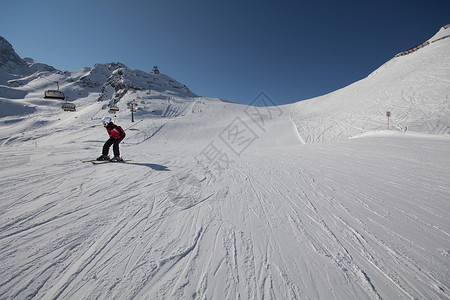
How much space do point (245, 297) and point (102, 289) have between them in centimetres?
125

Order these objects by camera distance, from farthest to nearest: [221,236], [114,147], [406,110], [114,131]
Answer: [406,110] → [114,131] → [114,147] → [221,236]

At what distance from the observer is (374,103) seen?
2061cm

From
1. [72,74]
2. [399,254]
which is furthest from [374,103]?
[72,74]

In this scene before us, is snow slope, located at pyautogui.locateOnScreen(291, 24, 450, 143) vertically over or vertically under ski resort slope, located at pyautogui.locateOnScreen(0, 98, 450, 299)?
over

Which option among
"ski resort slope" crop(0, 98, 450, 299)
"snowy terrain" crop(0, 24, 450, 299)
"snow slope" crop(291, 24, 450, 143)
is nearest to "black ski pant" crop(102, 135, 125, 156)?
"snowy terrain" crop(0, 24, 450, 299)

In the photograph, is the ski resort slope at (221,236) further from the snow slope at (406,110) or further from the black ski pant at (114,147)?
the snow slope at (406,110)

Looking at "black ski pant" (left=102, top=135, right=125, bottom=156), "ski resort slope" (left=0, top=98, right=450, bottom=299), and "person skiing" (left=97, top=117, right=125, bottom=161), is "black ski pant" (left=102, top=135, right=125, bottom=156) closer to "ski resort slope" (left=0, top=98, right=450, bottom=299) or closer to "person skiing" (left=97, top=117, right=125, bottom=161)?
"person skiing" (left=97, top=117, right=125, bottom=161)

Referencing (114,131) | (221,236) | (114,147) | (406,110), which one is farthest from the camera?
(406,110)

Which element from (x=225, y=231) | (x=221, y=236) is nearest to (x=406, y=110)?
(x=225, y=231)

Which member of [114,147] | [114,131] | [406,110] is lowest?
[114,147]

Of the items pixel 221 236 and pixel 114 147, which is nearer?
pixel 221 236

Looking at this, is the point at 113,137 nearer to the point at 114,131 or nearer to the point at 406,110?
the point at 114,131

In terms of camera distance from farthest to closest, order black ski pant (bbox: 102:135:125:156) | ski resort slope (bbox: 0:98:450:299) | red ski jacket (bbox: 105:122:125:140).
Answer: red ski jacket (bbox: 105:122:125:140) < black ski pant (bbox: 102:135:125:156) < ski resort slope (bbox: 0:98:450:299)

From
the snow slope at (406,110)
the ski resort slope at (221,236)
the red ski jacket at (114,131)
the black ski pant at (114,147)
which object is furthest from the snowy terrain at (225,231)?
the snow slope at (406,110)
